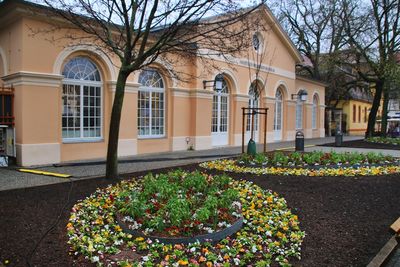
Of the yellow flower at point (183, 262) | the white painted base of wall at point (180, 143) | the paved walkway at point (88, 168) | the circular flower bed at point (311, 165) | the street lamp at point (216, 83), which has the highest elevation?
the street lamp at point (216, 83)

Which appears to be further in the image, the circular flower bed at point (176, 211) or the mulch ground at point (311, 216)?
the circular flower bed at point (176, 211)

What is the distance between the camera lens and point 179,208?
519 centimetres

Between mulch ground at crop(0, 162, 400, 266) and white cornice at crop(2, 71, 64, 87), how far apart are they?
4813 millimetres

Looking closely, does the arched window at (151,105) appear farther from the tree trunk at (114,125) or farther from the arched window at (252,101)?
the tree trunk at (114,125)

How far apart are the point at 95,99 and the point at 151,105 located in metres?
2.75

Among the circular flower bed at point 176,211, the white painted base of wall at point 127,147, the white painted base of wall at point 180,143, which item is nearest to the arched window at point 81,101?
the white painted base of wall at point 127,147

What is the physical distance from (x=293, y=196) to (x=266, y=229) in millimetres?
2373

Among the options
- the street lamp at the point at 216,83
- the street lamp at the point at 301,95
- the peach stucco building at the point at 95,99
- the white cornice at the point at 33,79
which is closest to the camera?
the white cornice at the point at 33,79

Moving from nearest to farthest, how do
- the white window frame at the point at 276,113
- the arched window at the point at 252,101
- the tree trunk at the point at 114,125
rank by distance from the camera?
the tree trunk at the point at 114,125 → the arched window at the point at 252,101 → the white window frame at the point at 276,113

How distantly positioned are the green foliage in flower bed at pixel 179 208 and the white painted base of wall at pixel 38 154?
21.7 feet

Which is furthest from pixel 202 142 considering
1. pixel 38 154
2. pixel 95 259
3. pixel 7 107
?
pixel 95 259

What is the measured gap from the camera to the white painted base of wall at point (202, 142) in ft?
57.7

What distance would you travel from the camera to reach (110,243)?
486 cm

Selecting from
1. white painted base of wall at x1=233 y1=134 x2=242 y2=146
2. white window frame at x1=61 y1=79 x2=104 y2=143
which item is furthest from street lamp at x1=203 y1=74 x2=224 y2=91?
white window frame at x1=61 y1=79 x2=104 y2=143
